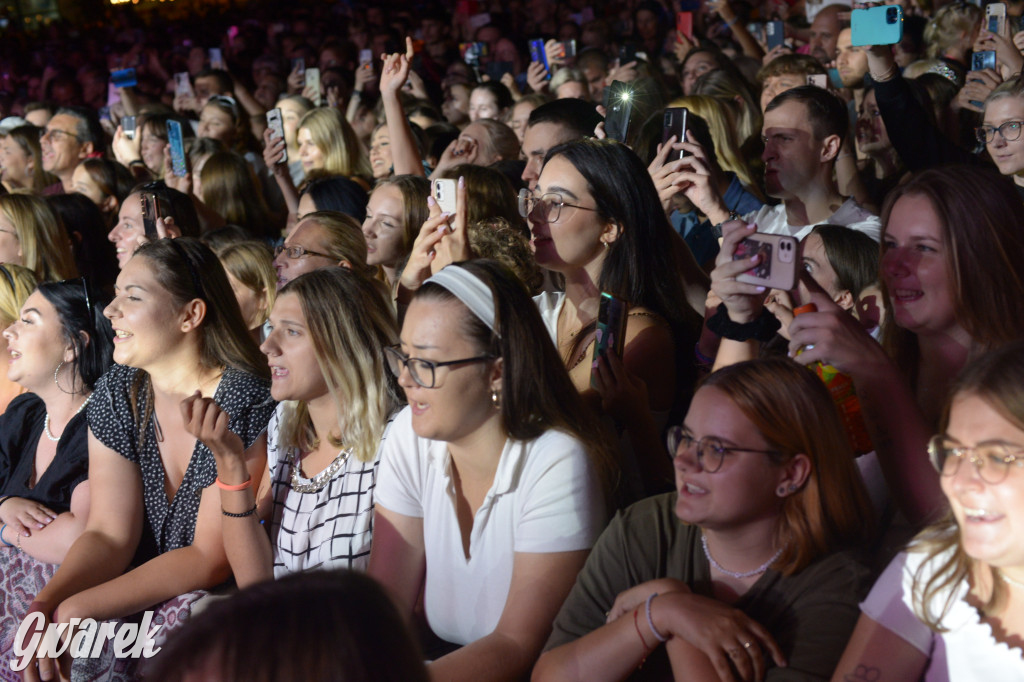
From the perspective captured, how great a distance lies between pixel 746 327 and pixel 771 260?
18 cm

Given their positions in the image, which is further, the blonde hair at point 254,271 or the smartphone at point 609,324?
the blonde hair at point 254,271

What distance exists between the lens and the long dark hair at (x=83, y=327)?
3.15 metres

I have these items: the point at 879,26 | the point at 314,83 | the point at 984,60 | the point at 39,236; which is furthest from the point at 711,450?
the point at 314,83

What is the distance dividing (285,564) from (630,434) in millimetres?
901

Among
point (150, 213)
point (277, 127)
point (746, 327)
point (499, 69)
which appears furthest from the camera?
point (499, 69)

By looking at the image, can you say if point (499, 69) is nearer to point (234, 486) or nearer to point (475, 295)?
point (234, 486)

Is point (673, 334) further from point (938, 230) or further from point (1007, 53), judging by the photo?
point (1007, 53)

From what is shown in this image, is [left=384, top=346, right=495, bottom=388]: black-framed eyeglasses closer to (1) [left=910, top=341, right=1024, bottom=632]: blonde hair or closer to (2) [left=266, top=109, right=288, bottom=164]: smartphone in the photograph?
(1) [left=910, top=341, right=1024, bottom=632]: blonde hair

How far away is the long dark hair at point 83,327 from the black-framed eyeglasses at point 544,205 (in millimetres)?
1378

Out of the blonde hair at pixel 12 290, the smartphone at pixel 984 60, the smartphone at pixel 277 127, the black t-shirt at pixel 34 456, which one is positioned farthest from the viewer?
the smartphone at pixel 277 127

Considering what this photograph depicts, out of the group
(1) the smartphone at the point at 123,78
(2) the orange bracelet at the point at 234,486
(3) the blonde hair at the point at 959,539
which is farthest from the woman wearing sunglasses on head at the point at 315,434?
(1) the smartphone at the point at 123,78

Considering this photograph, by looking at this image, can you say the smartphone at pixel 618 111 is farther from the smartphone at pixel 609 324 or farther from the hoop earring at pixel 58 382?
the hoop earring at pixel 58 382

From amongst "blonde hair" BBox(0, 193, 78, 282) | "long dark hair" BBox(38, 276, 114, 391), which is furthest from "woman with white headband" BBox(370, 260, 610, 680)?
"blonde hair" BBox(0, 193, 78, 282)

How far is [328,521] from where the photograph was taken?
2.43 m
